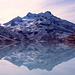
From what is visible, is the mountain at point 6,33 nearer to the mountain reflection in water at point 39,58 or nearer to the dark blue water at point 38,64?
the mountain reflection in water at point 39,58

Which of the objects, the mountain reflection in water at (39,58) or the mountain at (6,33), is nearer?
the mountain reflection in water at (39,58)

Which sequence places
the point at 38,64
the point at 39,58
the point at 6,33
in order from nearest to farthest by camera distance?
1. the point at 38,64
2. the point at 39,58
3. the point at 6,33

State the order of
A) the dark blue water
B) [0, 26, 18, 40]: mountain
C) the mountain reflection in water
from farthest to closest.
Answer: [0, 26, 18, 40]: mountain
the mountain reflection in water
the dark blue water

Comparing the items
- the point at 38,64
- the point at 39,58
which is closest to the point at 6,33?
the point at 39,58

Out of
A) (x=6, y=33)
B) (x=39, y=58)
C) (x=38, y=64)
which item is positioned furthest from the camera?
(x=6, y=33)

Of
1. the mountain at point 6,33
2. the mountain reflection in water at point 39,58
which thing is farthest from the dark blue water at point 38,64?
the mountain at point 6,33

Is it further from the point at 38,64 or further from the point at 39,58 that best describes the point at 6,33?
the point at 38,64

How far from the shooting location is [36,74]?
16438 mm

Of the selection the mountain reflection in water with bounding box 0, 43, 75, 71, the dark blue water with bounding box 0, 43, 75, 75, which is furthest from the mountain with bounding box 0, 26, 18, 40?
the dark blue water with bounding box 0, 43, 75, 75

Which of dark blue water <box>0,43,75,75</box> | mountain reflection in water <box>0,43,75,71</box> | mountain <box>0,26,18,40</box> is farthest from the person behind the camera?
mountain <box>0,26,18,40</box>

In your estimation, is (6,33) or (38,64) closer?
(38,64)

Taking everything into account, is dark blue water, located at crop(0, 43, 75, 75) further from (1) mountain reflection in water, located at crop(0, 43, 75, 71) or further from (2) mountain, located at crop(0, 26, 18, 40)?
(2) mountain, located at crop(0, 26, 18, 40)

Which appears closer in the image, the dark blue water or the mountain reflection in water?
the dark blue water

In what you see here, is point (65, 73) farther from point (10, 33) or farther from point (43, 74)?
point (10, 33)
